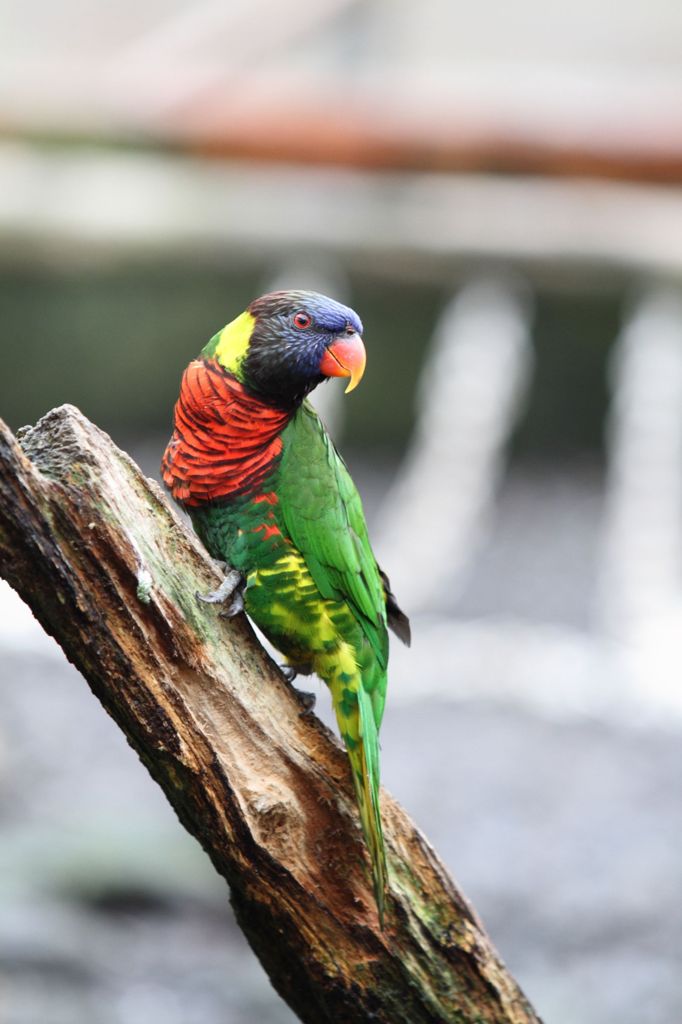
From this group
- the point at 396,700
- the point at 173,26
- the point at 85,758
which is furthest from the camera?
the point at 173,26

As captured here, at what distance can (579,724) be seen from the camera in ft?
16.5

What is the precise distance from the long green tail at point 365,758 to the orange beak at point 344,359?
0.55 m

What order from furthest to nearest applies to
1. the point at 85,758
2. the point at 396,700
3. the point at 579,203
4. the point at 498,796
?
the point at 579,203 → the point at 396,700 → the point at 85,758 → the point at 498,796

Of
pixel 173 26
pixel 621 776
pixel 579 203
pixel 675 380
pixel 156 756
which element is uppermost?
pixel 173 26

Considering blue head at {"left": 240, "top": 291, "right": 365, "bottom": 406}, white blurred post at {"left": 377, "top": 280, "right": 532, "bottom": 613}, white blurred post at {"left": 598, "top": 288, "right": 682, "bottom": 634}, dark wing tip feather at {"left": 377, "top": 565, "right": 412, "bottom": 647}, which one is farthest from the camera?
white blurred post at {"left": 377, "top": 280, "right": 532, "bottom": 613}

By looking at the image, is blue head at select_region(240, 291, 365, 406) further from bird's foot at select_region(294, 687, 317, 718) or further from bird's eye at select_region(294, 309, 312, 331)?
bird's foot at select_region(294, 687, 317, 718)

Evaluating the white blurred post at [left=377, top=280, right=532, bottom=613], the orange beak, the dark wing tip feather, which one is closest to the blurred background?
the white blurred post at [left=377, top=280, right=532, bottom=613]

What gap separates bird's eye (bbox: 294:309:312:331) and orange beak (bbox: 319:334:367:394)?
0.06 metres

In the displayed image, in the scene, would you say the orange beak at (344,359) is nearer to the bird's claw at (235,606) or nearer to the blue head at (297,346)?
the blue head at (297,346)

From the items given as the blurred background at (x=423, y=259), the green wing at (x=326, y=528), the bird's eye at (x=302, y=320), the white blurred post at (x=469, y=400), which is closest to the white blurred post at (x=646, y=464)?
the blurred background at (x=423, y=259)

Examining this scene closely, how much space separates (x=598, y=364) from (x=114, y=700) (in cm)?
573

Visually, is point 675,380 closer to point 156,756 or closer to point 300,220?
point 300,220

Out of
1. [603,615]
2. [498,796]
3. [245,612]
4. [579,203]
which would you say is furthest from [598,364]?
[245,612]

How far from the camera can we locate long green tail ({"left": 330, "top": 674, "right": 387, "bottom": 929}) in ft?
6.15
